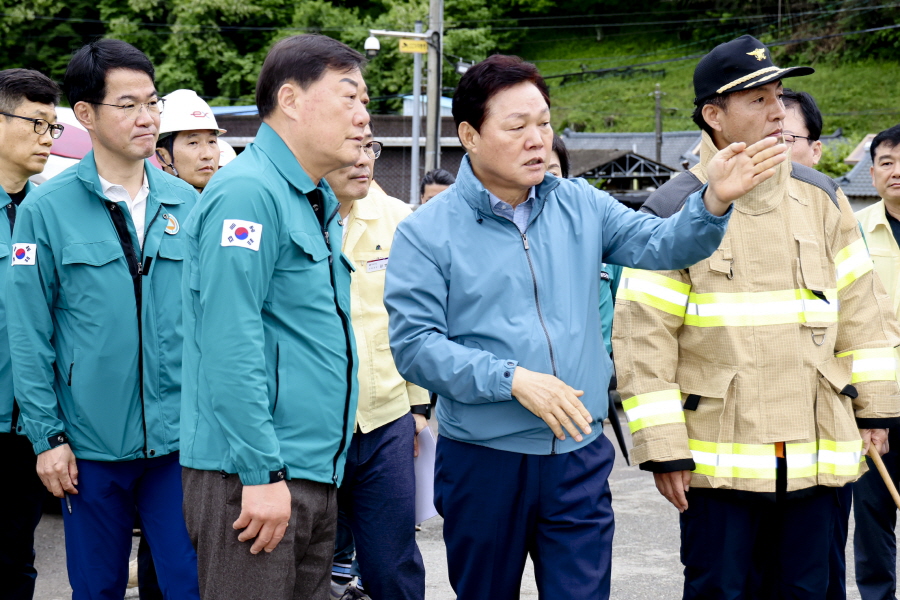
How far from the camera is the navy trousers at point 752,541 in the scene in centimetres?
313

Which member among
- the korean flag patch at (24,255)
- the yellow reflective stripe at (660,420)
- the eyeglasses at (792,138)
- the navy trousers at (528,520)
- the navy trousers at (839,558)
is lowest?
the navy trousers at (839,558)

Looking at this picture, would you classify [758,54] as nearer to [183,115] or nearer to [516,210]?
[516,210]

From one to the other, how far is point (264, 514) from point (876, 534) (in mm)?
3264

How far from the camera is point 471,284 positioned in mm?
2914

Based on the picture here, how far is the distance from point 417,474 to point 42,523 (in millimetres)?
3496

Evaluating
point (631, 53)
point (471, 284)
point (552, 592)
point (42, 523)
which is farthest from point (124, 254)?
point (631, 53)

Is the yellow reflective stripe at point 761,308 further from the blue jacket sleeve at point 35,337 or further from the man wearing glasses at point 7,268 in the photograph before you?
the man wearing glasses at point 7,268

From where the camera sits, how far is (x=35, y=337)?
330cm

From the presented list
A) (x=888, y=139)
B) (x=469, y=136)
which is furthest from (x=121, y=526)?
(x=888, y=139)

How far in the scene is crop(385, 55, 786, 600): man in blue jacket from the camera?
2881 mm

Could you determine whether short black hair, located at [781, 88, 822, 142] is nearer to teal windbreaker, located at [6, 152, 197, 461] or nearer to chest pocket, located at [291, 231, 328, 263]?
chest pocket, located at [291, 231, 328, 263]

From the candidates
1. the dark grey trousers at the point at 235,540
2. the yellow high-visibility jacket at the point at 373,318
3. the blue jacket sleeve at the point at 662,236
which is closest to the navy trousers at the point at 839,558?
the blue jacket sleeve at the point at 662,236

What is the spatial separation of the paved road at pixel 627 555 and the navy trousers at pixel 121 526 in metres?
1.61

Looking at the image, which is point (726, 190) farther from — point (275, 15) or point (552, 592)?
point (275, 15)
